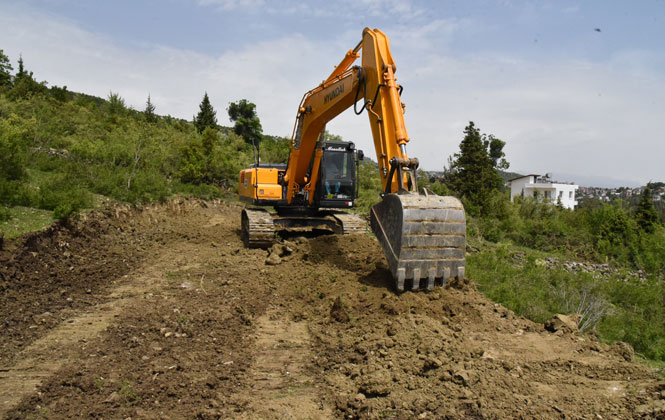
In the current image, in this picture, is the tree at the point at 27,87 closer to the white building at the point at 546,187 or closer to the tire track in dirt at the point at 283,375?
the tire track in dirt at the point at 283,375

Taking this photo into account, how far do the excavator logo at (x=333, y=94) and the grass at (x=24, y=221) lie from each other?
6.06 metres

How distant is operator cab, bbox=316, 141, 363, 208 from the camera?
9844mm

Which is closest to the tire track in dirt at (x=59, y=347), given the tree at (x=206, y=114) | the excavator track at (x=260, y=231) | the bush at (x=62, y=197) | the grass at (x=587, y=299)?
the excavator track at (x=260, y=231)

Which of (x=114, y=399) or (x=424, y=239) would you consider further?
(x=424, y=239)

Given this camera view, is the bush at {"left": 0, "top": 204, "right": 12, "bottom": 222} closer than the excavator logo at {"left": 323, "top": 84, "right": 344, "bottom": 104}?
No

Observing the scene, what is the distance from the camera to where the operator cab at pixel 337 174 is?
9844mm

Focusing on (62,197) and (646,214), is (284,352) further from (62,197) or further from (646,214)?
(646,214)

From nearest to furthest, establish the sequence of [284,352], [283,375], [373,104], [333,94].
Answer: [283,375] < [284,352] < [373,104] < [333,94]

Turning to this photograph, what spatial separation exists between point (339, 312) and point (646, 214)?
88.6 ft

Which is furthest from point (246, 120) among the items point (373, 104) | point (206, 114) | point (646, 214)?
point (373, 104)

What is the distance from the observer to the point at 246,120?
4325 centimetres

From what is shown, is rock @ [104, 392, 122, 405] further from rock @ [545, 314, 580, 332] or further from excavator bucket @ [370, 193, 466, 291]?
rock @ [545, 314, 580, 332]

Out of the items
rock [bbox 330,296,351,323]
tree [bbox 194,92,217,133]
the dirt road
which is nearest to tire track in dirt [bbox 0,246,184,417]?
the dirt road

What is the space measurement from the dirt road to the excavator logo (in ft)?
9.56
